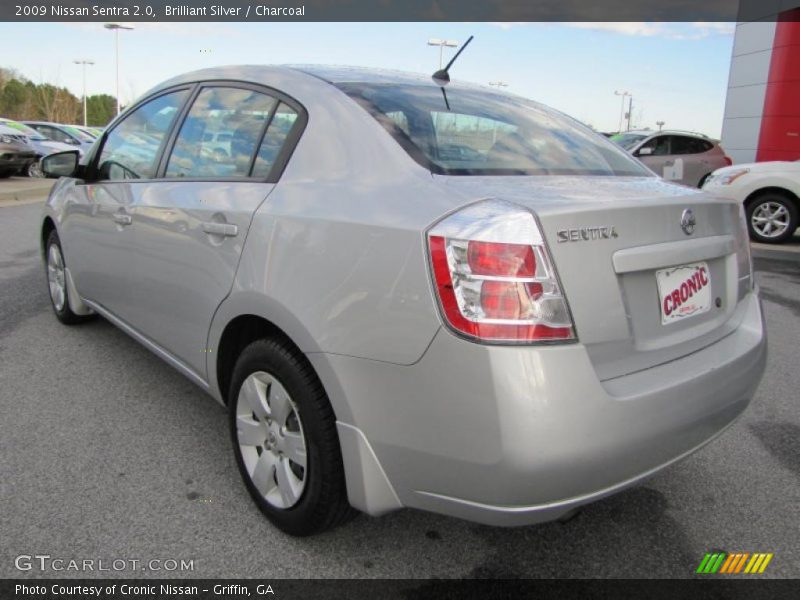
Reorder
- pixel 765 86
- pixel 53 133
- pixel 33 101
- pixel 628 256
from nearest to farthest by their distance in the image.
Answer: pixel 628 256 < pixel 765 86 < pixel 53 133 < pixel 33 101

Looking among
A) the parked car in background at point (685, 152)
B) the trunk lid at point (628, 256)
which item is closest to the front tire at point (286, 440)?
the trunk lid at point (628, 256)

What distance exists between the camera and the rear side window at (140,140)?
3.07 metres

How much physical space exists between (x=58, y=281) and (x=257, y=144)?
2781 mm

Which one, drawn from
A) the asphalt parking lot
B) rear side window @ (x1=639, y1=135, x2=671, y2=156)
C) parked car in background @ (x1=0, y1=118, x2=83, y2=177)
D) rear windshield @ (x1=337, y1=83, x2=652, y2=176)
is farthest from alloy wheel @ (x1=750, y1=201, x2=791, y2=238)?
parked car in background @ (x1=0, y1=118, x2=83, y2=177)

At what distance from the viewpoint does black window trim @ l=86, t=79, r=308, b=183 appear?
7.39 ft

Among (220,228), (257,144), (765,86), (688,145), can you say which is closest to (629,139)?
(688,145)

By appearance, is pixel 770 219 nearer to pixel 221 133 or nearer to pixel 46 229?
pixel 221 133

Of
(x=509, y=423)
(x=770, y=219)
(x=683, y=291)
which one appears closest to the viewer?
(x=509, y=423)

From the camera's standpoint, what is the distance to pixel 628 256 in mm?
1748

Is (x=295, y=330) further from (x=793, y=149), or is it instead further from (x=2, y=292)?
(x=793, y=149)

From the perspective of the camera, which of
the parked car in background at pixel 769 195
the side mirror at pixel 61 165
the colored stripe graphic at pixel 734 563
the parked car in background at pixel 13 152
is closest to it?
the colored stripe graphic at pixel 734 563

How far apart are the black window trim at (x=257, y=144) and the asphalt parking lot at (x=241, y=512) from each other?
118 centimetres

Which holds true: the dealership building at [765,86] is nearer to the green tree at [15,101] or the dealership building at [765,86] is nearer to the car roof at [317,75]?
the car roof at [317,75]

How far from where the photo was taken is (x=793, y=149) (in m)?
15.3
